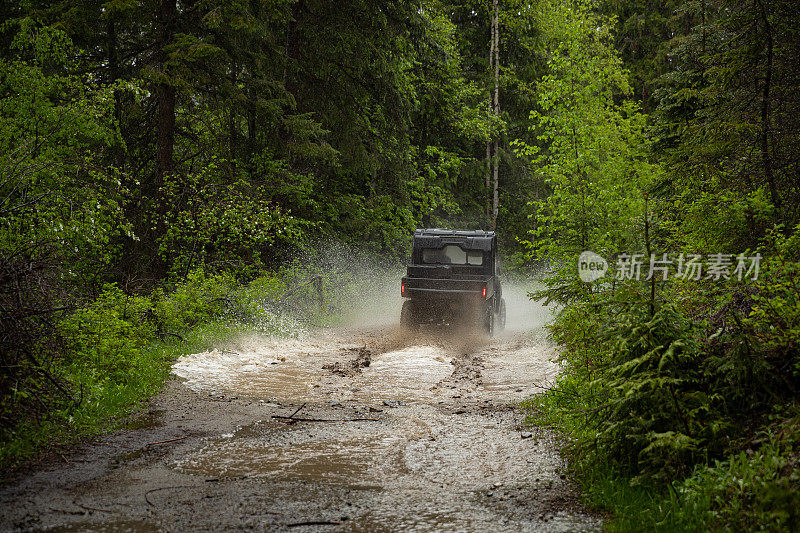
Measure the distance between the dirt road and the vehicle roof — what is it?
5.69 metres

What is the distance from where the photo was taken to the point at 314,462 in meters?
5.98

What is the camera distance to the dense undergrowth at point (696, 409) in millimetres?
4266

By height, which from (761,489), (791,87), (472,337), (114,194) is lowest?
(472,337)

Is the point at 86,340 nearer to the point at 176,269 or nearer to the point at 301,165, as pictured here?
the point at 176,269

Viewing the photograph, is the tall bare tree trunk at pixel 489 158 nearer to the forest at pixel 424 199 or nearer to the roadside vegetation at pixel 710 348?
the forest at pixel 424 199

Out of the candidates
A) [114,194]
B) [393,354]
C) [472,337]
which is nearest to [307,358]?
[393,354]

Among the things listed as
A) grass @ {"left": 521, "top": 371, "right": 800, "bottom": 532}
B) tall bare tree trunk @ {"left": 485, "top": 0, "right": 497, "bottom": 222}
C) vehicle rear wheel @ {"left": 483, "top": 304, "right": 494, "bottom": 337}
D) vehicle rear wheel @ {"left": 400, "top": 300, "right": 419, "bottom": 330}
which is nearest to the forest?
grass @ {"left": 521, "top": 371, "right": 800, "bottom": 532}

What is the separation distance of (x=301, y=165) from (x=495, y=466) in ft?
55.0

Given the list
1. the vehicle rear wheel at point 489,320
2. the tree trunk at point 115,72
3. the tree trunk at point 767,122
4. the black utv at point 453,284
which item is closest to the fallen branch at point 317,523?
the tree trunk at point 767,122

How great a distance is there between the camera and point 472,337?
14.4 metres

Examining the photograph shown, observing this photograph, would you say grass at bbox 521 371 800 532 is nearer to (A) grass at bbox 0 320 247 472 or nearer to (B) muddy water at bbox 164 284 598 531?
(B) muddy water at bbox 164 284 598 531

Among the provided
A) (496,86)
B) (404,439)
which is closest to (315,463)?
(404,439)

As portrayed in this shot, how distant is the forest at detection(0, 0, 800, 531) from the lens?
16.5 ft

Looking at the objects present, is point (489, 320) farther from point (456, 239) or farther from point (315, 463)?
point (315, 463)
